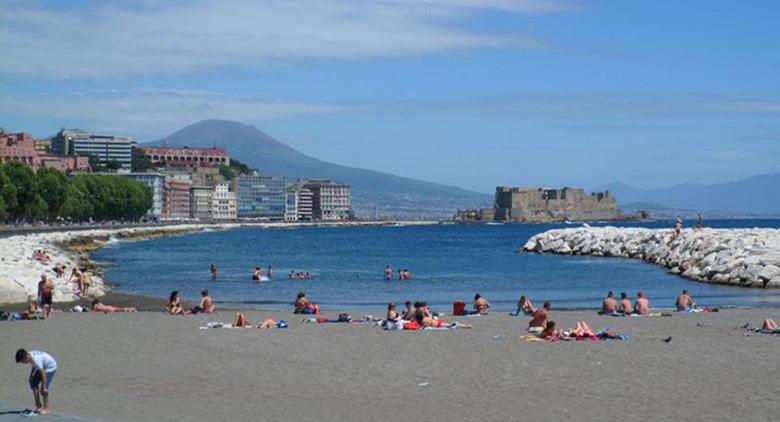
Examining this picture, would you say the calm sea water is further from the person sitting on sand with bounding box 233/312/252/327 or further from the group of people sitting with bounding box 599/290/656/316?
the person sitting on sand with bounding box 233/312/252/327

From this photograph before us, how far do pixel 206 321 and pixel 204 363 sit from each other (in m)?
6.46

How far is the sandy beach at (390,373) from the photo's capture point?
1403 centimetres

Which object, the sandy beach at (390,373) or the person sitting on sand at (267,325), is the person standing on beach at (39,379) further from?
the person sitting on sand at (267,325)

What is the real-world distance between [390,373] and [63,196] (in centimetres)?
8815

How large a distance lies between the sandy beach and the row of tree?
6761 cm

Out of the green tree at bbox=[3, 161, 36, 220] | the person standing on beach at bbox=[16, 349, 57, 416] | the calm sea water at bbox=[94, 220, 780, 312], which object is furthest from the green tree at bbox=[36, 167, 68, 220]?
the person standing on beach at bbox=[16, 349, 57, 416]

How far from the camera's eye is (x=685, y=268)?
4662 cm

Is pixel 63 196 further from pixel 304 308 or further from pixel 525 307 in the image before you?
pixel 525 307

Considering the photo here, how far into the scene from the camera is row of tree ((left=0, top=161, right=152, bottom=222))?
293ft

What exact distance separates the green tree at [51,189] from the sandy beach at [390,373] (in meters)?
75.9

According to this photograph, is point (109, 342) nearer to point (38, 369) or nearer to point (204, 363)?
point (204, 363)

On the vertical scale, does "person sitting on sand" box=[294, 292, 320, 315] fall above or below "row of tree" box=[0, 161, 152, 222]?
below

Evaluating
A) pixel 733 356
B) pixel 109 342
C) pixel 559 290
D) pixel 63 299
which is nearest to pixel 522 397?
pixel 733 356

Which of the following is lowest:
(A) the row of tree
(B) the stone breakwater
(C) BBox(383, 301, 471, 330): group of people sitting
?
(C) BBox(383, 301, 471, 330): group of people sitting
